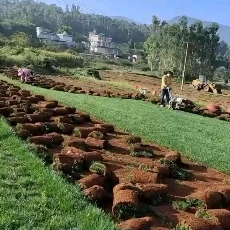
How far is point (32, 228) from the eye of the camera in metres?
4.28

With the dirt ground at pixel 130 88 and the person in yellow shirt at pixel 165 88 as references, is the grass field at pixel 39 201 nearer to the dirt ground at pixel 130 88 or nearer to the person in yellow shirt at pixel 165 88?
the person in yellow shirt at pixel 165 88

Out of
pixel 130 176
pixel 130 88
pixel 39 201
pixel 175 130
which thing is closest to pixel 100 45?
pixel 130 88

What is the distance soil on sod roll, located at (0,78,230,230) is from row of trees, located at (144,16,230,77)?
52147 mm

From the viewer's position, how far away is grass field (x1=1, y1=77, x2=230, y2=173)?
28.6 feet

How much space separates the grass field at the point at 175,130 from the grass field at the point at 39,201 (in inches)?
134

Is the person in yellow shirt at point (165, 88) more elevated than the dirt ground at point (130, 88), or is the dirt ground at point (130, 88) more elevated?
the person in yellow shirt at point (165, 88)

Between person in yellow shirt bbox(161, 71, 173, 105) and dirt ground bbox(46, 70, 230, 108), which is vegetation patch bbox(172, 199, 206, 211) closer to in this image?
person in yellow shirt bbox(161, 71, 173, 105)

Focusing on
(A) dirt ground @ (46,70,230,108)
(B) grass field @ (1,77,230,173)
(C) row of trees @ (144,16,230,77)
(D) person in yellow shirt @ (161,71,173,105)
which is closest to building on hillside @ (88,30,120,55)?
(C) row of trees @ (144,16,230,77)

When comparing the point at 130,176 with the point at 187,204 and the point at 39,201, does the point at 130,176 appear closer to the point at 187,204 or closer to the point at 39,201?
the point at 187,204

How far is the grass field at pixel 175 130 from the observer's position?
8703 millimetres

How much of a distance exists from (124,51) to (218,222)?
435ft

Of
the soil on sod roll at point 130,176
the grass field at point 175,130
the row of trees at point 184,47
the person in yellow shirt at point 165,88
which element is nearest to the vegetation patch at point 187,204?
the soil on sod roll at point 130,176

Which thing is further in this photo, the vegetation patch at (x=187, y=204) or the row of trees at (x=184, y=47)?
the row of trees at (x=184, y=47)

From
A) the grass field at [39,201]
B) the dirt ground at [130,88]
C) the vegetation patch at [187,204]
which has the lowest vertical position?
the dirt ground at [130,88]
